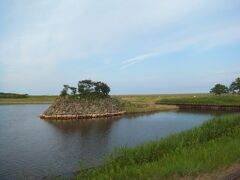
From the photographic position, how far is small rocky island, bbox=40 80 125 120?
6531 cm

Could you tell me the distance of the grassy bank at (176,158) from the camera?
36.5 ft

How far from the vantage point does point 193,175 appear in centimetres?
1063

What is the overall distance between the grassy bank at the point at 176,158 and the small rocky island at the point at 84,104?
46.8 meters

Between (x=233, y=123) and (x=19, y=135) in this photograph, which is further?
(x=19, y=135)

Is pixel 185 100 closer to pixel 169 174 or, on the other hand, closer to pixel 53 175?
pixel 53 175

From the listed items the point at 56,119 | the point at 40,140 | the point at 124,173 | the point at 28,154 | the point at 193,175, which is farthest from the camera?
the point at 56,119

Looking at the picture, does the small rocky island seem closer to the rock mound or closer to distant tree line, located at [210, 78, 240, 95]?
the rock mound

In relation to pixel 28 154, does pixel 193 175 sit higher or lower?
higher

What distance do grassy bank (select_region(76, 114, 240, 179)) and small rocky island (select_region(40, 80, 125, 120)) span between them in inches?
1843

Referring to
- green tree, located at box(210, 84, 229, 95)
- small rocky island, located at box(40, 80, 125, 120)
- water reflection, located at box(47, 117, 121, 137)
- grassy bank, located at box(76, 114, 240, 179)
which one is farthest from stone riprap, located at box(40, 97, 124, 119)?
green tree, located at box(210, 84, 229, 95)

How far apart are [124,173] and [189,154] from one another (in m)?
3.28

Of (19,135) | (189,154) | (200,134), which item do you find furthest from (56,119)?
(189,154)

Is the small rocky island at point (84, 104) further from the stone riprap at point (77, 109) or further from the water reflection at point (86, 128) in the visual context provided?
the water reflection at point (86, 128)

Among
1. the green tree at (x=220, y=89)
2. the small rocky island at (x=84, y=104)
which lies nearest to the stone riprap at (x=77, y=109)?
the small rocky island at (x=84, y=104)
